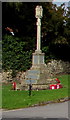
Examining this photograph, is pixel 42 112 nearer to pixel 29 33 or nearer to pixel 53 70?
pixel 53 70

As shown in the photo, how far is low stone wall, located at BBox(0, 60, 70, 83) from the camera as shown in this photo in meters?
27.3

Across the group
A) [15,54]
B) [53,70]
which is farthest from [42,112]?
[53,70]

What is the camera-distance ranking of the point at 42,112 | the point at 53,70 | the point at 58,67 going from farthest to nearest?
the point at 58,67
the point at 53,70
the point at 42,112

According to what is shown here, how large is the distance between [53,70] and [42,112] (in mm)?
19778

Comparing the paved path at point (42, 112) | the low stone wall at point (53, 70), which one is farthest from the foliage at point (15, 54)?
the paved path at point (42, 112)

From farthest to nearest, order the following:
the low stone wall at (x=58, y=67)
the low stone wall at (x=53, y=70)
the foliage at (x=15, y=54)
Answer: the low stone wall at (x=58, y=67) < the foliage at (x=15, y=54) < the low stone wall at (x=53, y=70)

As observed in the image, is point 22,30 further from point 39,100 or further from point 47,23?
point 39,100

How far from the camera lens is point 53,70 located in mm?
32312

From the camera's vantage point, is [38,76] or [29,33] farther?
[29,33]

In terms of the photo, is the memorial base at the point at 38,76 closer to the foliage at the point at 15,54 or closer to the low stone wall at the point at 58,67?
the foliage at the point at 15,54

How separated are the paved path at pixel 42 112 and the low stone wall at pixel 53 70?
43.5 feet

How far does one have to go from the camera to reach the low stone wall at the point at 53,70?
89.6 ft

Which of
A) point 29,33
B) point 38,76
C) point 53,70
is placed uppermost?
point 29,33

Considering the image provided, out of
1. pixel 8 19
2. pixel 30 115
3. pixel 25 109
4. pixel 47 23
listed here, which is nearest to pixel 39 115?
pixel 30 115
